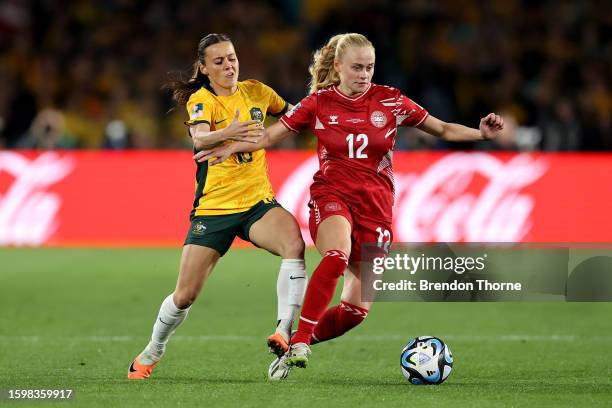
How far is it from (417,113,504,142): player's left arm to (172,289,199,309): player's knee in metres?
1.69

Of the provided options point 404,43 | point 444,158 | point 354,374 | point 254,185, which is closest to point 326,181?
point 254,185

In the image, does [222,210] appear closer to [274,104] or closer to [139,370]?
[274,104]

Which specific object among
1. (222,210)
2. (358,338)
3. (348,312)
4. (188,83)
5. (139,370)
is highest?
(188,83)

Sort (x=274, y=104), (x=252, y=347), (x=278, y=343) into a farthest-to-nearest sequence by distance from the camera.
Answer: (x=252, y=347)
(x=274, y=104)
(x=278, y=343)

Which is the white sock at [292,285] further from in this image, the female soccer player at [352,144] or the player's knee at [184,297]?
the player's knee at [184,297]

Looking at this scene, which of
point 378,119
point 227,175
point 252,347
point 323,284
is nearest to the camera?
point 323,284

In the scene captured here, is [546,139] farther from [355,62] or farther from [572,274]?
[355,62]

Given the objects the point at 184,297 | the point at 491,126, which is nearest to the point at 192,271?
the point at 184,297

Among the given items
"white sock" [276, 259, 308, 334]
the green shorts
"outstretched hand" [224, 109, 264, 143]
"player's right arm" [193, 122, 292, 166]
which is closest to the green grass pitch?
"white sock" [276, 259, 308, 334]

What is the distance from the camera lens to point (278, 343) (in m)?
6.54

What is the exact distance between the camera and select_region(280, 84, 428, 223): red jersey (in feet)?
22.9

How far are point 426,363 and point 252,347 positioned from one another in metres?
1.98

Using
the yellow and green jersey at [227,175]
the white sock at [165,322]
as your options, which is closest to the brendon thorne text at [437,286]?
the yellow and green jersey at [227,175]

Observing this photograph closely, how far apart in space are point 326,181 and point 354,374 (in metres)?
1.18
